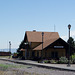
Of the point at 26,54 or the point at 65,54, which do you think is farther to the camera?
the point at 26,54

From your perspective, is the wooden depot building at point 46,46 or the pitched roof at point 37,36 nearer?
the wooden depot building at point 46,46

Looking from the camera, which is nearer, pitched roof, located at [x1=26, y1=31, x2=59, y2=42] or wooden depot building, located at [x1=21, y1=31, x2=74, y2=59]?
Result: wooden depot building, located at [x1=21, y1=31, x2=74, y2=59]

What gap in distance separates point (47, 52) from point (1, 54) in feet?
125

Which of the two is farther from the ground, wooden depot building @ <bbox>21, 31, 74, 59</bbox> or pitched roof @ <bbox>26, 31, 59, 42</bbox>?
pitched roof @ <bbox>26, 31, 59, 42</bbox>

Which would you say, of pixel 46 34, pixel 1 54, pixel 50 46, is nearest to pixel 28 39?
pixel 46 34

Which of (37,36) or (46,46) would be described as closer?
(46,46)

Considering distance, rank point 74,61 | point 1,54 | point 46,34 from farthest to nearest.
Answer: point 1,54 → point 46,34 → point 74,61

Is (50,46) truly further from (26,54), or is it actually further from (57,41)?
(26,54)

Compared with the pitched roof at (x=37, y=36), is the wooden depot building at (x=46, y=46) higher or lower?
lower

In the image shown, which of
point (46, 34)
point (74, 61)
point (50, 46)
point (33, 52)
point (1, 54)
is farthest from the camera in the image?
point (1, 54)

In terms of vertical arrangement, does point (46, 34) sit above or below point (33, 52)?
above

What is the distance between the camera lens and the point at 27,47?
180ft

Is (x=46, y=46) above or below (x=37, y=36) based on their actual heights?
below

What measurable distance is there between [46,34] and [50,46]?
1321 centimetres
